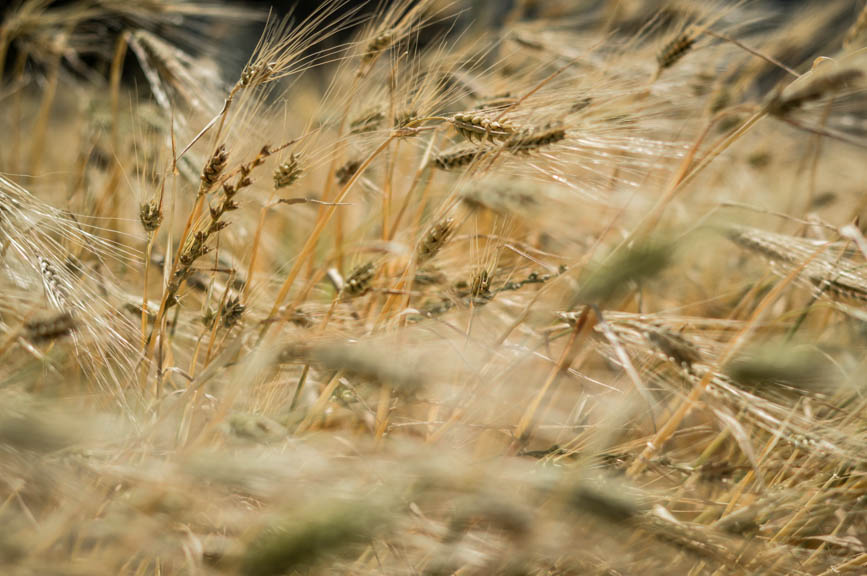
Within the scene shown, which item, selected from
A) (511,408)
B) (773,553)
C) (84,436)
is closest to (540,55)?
(511,408)

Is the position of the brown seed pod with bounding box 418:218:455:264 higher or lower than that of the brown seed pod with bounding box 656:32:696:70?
lower

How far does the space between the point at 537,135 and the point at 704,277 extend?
798 mm

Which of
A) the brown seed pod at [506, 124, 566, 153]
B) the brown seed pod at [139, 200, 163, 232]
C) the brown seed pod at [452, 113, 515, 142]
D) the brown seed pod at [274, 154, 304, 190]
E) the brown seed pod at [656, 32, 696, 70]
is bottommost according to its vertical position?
the brown seed pod at [139, 200, 163, 232]

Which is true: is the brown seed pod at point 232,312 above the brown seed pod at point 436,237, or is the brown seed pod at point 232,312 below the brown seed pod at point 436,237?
below

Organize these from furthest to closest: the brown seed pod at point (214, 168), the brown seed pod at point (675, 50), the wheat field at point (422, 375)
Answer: the brown seed pod at point (675, 50)
the brown seed pod at point (214, 168)
the wheat field at point (422, 375)

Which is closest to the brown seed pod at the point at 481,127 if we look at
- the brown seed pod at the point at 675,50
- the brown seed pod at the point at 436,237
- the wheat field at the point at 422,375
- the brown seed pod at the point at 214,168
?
the wheat field at the point at 422,375

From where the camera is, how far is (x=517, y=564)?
0.39m

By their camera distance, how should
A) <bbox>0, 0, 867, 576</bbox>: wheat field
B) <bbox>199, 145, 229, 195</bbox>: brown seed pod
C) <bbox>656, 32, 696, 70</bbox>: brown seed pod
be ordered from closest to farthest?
<bbox>0, 0, 867, 576</bbox>: wheat field < <bbox>199, 145, 229, 195</bbox>: brown seed pod < <bbox>656, 32, 696, 70</bbox>: brown seed pod

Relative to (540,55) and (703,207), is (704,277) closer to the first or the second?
(703,207)

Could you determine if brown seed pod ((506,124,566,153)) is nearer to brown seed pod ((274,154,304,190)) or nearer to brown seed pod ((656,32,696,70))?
brown seed pod ((274,154,304,190))

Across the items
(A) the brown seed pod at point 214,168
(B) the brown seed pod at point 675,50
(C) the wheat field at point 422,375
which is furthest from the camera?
(B) the brown seed pod at point 675,50

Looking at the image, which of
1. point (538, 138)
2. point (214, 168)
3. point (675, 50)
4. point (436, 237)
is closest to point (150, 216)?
point (214, 168)

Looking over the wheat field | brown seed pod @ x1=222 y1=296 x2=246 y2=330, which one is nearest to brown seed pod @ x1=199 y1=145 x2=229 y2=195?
the wheat field

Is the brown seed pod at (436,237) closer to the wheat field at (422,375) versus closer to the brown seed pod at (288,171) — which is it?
the wheat field at (422,375)
